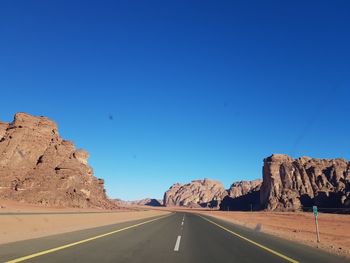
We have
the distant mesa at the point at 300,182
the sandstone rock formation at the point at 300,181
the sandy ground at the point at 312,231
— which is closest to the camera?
the sandy ground at the point at 312,231

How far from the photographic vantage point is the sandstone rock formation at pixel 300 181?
143 metres

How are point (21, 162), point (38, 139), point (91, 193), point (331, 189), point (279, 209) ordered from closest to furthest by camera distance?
point (21, 162), point (38, 139), point (91, 193), point (279, 209), point (331, 189)

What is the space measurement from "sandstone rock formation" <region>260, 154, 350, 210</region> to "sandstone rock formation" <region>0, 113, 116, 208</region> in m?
72.9

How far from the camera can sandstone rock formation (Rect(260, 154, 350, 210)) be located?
5630 inches

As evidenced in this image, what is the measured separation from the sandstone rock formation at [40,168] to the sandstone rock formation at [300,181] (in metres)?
72.9

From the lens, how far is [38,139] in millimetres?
100062

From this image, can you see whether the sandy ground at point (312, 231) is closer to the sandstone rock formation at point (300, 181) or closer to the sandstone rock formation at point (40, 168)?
the sandstone rock formation at point (40, 168)

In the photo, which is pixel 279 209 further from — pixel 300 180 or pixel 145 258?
pixel 145 258

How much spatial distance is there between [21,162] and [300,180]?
112m

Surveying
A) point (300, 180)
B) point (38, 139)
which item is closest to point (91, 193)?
point (38, 139)

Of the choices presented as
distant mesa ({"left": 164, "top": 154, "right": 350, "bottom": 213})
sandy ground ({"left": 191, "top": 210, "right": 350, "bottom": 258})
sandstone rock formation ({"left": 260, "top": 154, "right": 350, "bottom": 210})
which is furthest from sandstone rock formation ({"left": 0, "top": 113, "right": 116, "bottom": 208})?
distant mesa ({"left": 164, "top": 154, "right": 350, "bottom": 213})

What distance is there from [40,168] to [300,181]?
352 feet

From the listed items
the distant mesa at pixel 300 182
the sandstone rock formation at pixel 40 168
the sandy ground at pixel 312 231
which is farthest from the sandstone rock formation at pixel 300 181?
the sandy ground at pixel 312 231

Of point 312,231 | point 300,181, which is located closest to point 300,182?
point 300,181
